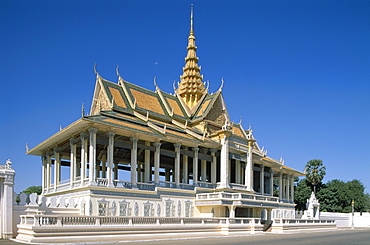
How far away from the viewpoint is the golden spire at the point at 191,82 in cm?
5253

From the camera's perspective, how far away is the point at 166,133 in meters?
36.2

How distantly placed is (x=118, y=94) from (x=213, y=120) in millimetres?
12643

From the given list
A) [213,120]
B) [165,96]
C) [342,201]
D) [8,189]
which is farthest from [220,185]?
[342,201]

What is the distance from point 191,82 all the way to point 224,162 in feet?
49.9

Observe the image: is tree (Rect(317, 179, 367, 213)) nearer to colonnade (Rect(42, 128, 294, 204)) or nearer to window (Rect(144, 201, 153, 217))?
colonnade (Rect(42, 128, 294, 204))

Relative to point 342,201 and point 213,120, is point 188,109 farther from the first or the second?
point 342,201

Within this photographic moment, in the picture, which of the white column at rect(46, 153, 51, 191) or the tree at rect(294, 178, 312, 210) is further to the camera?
the tree at rect(294, 178, 312, 210)

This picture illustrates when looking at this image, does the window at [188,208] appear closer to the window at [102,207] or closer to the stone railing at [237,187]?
the stone railing at [237,187]

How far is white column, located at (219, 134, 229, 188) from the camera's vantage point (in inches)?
1636

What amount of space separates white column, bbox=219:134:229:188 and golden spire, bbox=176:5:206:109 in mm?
10399

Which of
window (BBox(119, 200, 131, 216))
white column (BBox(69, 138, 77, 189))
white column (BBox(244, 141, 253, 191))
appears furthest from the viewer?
white column (BBox(244, 141, 253, 191))

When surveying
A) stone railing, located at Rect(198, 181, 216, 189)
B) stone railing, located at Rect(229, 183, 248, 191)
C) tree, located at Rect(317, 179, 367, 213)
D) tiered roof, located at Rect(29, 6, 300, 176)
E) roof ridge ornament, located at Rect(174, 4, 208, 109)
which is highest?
roof ridge ornament, located at Rect(174, 4, 208, 109)

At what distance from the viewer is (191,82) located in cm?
5325

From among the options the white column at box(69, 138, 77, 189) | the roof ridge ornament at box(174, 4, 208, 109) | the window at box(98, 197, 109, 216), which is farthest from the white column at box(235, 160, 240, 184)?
the white column at box(69, 138, 77, 189)
